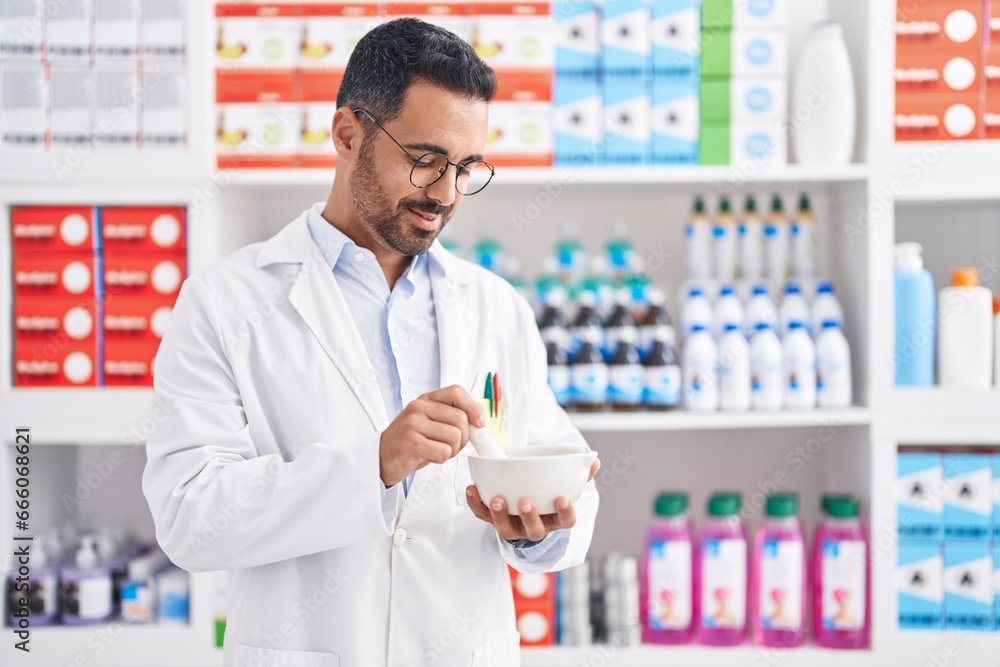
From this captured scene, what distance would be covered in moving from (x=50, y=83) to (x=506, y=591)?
1.46m

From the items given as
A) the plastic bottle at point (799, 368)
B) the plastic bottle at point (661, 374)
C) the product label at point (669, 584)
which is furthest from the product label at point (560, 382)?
the plastic bottle at point (799, 368)

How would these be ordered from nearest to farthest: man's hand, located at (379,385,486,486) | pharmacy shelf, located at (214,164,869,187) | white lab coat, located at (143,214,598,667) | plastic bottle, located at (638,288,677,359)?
man's hand, located at (379,385,486,486), white lab coat, located at (143,214,598,667), pharmacy shelf, located at (214,164,869,187), plastic bottle, located at (638,288,677,359)

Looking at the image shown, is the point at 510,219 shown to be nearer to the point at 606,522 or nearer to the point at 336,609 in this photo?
the point at 606,522

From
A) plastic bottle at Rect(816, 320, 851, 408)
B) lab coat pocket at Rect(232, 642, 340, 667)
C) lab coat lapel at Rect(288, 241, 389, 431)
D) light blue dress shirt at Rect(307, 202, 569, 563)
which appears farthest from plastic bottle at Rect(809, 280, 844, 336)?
lab coat pocket at Rect(232, 642, 340, 667)

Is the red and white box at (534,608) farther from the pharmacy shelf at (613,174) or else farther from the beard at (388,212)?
the beard at (388,212)

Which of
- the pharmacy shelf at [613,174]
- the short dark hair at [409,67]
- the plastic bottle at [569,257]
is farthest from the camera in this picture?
the plastic bottle at [569,257]

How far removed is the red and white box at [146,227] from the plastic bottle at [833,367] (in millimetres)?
1447

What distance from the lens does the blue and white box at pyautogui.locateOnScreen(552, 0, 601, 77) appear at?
6.34 ft

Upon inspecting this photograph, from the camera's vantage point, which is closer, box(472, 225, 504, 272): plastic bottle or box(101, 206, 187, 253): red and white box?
box(101, 206, 187, 253): red and white box

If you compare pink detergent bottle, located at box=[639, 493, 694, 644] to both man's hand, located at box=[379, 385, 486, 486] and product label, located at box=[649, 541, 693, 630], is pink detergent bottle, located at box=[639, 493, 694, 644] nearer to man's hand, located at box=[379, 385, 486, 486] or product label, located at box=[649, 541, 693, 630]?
product label, located at box=[649, 541, 693, 630]

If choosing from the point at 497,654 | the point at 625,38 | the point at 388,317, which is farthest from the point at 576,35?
the point at 497,654

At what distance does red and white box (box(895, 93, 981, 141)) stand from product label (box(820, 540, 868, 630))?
92 cm

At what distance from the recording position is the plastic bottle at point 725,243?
207cm

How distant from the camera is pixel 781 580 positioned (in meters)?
1.92
